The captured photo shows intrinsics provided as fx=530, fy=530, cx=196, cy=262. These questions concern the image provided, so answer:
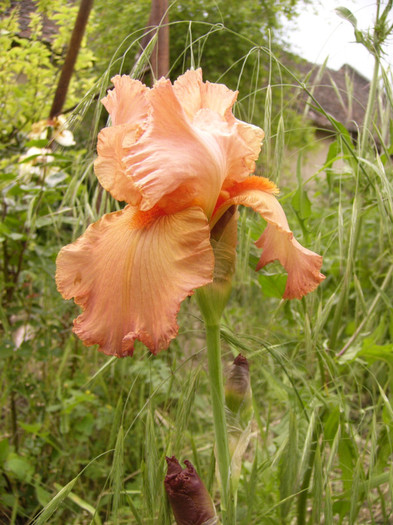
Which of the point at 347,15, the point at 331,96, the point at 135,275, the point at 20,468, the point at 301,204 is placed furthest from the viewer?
the point at 331,96

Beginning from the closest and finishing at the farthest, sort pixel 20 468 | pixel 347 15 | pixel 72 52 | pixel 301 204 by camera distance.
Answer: pixel 347 15, pixel 301 204, pixel 20 468, pixel 72 52

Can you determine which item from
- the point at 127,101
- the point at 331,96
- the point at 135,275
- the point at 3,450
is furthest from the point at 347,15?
the point at 331,96

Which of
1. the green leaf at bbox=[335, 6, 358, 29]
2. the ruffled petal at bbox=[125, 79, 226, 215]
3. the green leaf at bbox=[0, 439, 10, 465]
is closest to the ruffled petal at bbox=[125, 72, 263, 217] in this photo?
the ruffled petal at bbox=[125, 79, 226, 215]

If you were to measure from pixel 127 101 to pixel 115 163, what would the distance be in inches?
2.4

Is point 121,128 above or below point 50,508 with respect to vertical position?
above

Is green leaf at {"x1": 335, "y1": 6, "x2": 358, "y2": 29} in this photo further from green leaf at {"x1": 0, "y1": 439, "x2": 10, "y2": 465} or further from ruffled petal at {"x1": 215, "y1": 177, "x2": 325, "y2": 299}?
green leaf at {"x1": 0, "y1": 439, "x2": 10, "y2": 465}

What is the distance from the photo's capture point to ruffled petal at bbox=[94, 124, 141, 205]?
1.65ft

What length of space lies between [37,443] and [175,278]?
0.91m

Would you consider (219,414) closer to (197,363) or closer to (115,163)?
(115,163)

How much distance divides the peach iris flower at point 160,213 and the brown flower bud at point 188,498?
0.55 ft

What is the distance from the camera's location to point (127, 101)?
1.69ft

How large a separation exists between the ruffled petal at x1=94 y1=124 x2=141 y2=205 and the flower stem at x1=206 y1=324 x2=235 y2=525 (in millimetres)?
150

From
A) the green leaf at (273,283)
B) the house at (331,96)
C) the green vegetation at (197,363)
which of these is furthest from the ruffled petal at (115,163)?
the green leaf at (273,283)

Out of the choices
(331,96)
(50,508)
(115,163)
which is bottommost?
(331,96)
